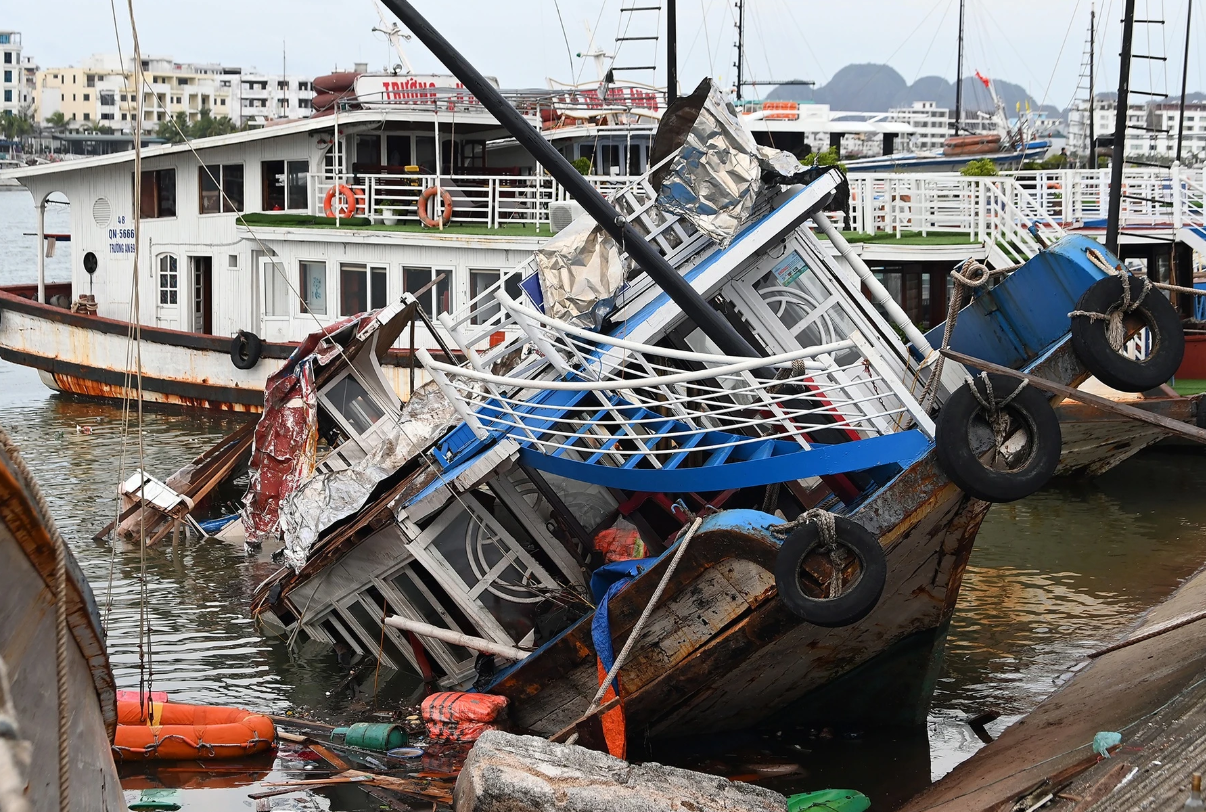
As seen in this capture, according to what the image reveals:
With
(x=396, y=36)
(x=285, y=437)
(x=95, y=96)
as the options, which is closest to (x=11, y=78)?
(x=95, y=96)

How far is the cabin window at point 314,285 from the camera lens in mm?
21531

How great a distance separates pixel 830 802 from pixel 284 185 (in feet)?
61.1

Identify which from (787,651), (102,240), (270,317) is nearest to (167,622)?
(787,651)

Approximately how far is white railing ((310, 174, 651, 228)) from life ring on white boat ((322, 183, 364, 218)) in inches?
2.8

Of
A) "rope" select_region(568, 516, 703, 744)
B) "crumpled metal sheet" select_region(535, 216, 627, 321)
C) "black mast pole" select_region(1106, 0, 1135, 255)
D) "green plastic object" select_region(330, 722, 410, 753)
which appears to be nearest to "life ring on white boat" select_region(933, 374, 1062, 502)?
"rope" select_region(568, 516, 703, 744)

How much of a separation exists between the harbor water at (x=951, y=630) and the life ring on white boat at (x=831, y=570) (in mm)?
1616

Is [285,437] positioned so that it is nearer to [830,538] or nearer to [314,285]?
[830,538]

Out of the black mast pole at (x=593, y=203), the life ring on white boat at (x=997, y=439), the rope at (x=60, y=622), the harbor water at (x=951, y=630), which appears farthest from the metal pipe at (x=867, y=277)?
the rope at (x=60, y=622)

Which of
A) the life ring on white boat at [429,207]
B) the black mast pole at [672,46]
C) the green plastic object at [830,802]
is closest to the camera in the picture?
the green plastic object at [830,802]

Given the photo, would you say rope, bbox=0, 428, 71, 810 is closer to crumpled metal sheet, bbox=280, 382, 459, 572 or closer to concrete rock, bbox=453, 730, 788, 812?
concrete rock, bbox=453, 730, 788, 812

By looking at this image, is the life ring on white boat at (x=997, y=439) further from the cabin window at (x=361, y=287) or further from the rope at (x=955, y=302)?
the cabin window at (x=361, y=287)

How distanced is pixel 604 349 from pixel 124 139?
133202 millimetres

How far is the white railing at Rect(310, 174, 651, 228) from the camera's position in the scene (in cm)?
2089

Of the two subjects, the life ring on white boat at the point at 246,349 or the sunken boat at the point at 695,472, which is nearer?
the sunken boat at the point at 695,472
